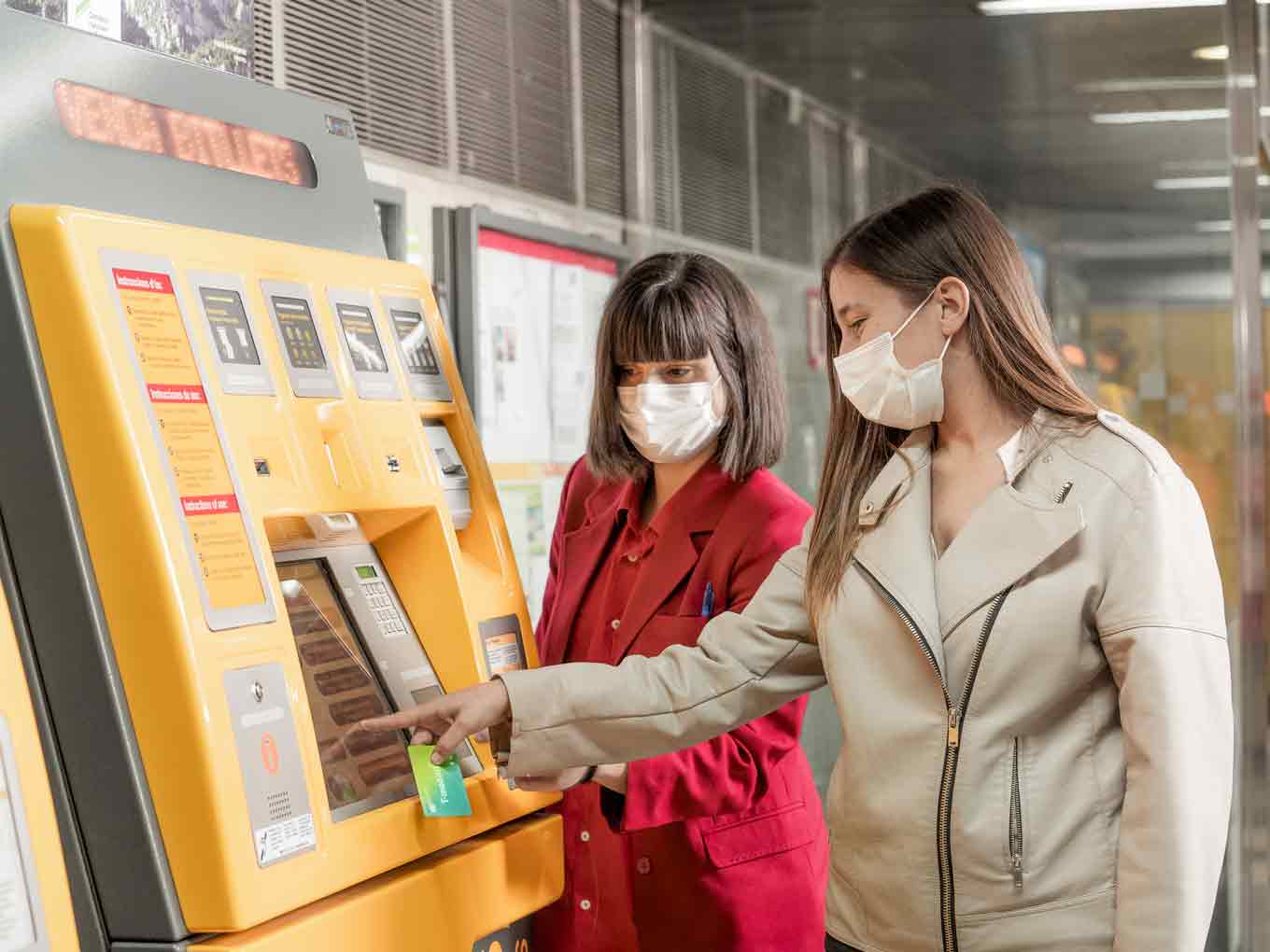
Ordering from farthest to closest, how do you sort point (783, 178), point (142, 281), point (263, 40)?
point (783, 178) → point (263, 40) → point (142, 281)

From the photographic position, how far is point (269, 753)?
1593 mm

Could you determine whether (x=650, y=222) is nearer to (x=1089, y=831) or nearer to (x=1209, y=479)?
(x=1209, y=479)

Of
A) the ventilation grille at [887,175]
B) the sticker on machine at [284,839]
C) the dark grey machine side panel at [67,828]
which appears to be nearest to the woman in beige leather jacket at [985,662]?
the sticker on machine at [284,839]

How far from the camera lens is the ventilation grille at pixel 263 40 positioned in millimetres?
2727

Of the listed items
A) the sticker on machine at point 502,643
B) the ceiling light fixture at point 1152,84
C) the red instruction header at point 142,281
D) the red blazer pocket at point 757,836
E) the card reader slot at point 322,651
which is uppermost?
the ceiling light fixture at point 1152,84

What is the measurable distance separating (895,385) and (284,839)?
96 centimetres

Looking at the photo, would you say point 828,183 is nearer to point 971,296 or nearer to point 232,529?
point 971,296

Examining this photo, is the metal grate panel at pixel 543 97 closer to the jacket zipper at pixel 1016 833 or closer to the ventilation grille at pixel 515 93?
the ventilation grille at pixel 515 93

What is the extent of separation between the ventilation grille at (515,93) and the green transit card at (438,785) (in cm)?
195

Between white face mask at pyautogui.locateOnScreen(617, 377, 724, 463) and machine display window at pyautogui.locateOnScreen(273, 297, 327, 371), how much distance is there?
69cm

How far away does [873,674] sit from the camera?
1.87 meters

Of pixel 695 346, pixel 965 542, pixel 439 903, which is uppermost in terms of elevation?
pixel 695 346

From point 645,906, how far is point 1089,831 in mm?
844

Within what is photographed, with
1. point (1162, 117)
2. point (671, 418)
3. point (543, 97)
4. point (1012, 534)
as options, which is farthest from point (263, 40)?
point (1162, 117)
